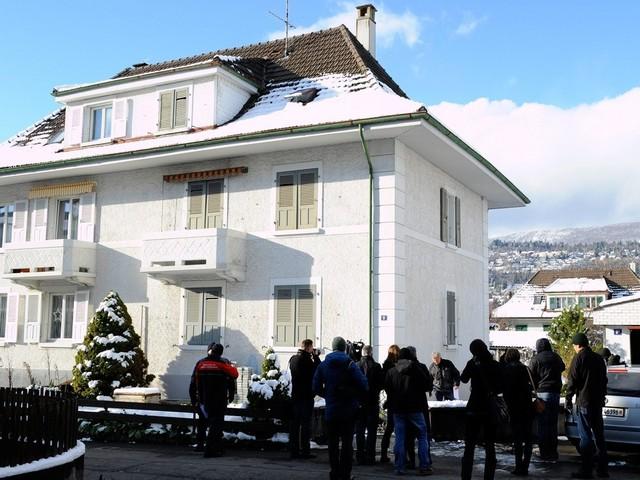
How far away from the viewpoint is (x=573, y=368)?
10.2 meters

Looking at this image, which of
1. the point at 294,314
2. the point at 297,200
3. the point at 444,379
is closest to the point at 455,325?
the point at 444,379

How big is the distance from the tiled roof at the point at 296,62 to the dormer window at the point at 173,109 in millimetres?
1045

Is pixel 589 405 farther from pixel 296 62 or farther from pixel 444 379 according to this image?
pixel 296 62

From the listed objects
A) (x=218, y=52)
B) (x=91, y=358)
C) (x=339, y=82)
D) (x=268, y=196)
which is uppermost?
(x=218, y=52)

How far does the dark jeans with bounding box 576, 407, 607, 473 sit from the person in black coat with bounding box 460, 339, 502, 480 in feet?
→ 5.64

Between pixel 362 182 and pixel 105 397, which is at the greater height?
pixel 362 182

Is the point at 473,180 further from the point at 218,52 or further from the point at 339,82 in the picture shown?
the point at 218,52

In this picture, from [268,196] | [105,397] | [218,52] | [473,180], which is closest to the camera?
[105,397]

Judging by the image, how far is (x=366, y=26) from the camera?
23875mm

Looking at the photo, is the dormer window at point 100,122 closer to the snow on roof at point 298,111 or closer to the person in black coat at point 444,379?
the snow on roof at point 298,111

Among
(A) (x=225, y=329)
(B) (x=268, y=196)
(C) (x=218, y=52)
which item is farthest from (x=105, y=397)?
(C) (x=218, y=52)

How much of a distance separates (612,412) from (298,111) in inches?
421

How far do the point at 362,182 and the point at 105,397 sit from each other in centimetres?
782

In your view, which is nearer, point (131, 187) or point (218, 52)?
point (131, 187)
